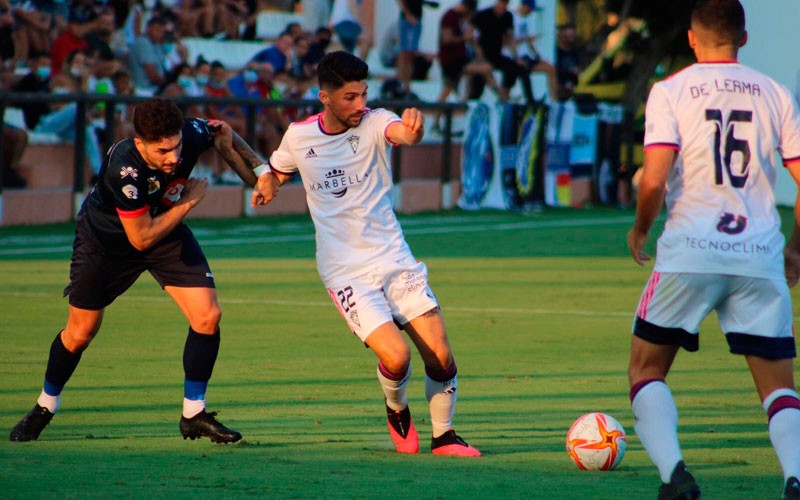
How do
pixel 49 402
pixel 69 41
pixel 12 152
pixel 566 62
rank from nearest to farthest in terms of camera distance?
pixel 49 402 < pixel 12 152 < pixel 69 41 < pixel 566 62

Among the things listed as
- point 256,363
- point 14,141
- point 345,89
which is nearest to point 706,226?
point 345,89

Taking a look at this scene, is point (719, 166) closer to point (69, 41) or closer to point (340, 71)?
point (340, 71)

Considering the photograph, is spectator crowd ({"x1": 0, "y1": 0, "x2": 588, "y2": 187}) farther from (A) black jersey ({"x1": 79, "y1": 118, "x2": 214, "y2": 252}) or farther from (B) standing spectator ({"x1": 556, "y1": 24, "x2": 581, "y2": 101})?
(A) black jersey ({"x1": 79, "y1": 118, "x2": 214, "y2": 252})

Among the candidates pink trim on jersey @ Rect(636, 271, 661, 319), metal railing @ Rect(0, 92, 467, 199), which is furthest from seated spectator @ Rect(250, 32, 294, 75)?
pink trim on jersey @ Rect(636, 271, 661, 319)

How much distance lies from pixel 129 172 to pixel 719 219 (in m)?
2.94

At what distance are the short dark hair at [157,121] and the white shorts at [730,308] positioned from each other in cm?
246

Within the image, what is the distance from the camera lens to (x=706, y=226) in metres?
5.53

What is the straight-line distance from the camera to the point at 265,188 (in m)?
7.21

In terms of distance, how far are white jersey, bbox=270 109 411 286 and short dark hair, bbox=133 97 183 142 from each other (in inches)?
26.5

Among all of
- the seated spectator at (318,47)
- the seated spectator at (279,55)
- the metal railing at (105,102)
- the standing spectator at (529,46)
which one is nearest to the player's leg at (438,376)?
the metal railing at (105,102)

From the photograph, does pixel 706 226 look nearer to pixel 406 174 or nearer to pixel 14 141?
pixel 14 141

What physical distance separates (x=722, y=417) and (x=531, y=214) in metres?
17.0

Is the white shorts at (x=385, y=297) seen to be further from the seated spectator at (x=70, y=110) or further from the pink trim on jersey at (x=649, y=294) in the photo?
the seated spectator at (x=70, y=110)

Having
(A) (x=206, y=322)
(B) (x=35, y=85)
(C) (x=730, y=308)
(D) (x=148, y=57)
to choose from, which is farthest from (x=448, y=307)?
(D) (x=148, y=57)
